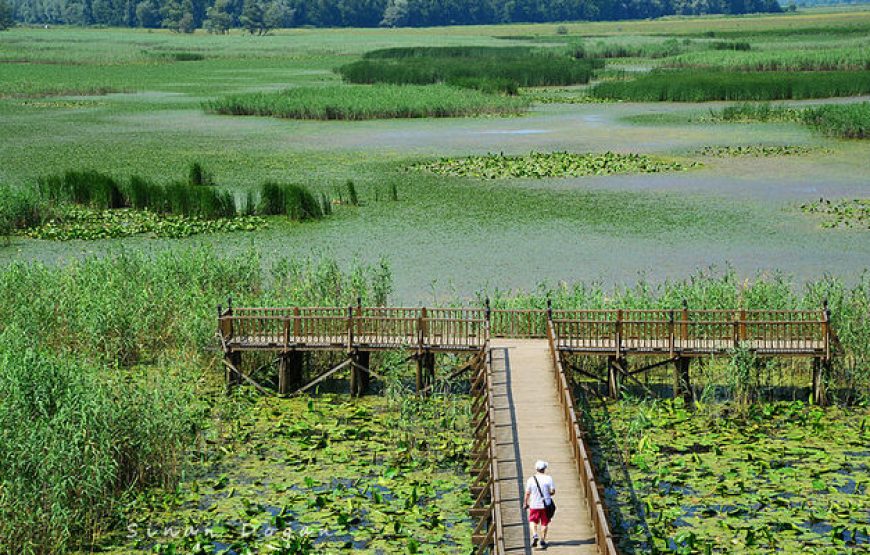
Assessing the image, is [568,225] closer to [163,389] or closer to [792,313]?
[792,313]

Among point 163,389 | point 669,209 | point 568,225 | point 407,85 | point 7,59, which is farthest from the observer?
point 7,59

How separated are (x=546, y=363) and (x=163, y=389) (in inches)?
306

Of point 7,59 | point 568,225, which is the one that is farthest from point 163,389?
point 7,59

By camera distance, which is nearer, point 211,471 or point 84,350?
point 211,471

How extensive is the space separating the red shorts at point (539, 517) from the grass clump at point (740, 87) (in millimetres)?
75497

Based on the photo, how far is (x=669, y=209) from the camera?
50.3 metres

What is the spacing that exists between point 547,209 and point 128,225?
51.8 ft

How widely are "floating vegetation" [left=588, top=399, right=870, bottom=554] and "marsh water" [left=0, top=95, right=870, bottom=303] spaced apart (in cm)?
1114

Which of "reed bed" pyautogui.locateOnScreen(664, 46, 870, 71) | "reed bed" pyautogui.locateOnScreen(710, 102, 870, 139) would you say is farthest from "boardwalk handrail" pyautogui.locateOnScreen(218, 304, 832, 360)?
"reed bed" pyautogui.locateOnScreen(664, 46, 870, 71)

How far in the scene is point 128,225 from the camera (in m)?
47.5

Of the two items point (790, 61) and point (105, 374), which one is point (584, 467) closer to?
point (105, 374)

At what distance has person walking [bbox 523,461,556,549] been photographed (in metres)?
18.4

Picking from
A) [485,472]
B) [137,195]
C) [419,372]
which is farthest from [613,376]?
[137,195]

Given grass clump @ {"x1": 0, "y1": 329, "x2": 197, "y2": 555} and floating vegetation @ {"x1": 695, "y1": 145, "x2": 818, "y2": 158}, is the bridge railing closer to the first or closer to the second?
grass clump @ {"x1": 0, "y1": 329, "x2": 197, "y2": 555}
